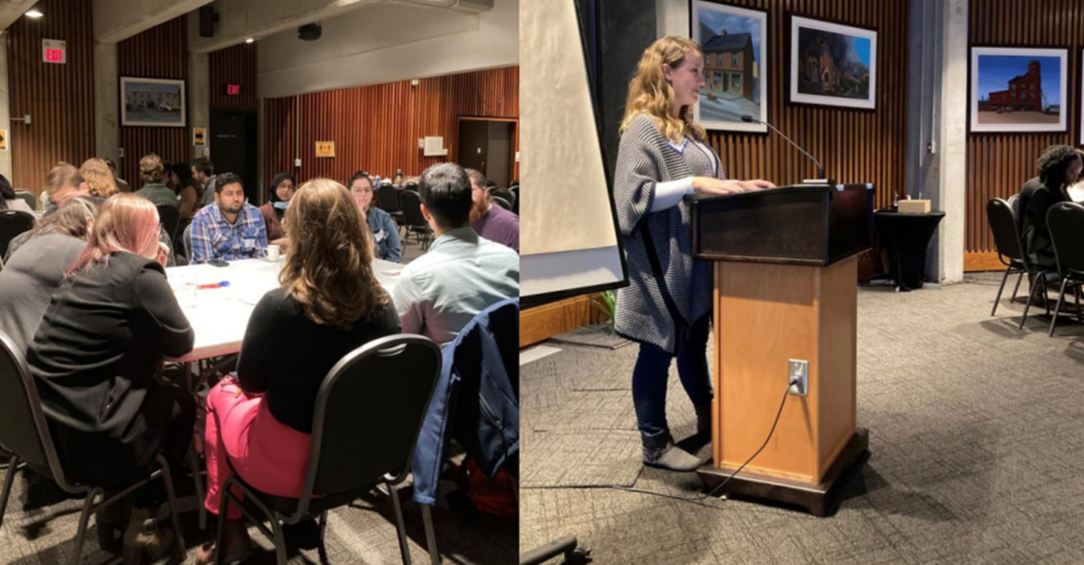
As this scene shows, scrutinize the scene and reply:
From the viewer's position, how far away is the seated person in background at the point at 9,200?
106 cm

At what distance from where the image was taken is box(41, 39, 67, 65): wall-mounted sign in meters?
1.00

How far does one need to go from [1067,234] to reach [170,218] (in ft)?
16.6

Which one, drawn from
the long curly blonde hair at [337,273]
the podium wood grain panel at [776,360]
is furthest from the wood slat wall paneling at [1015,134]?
the long curly blonde hair at [337,273]

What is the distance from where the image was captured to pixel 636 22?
180 centimetres

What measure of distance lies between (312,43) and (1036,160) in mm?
3826

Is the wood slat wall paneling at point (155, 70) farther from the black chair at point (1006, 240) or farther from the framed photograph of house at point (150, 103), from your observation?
the black chair at point (1006, 240)

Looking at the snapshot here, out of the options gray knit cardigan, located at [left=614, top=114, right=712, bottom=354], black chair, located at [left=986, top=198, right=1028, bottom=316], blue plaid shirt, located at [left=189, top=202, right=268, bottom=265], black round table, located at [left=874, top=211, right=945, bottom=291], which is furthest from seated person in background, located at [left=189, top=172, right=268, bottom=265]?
black chair, located at [left=986, top=198, right=1028, bottom=316]

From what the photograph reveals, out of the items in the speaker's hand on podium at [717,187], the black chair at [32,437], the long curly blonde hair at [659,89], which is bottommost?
the black chair at [32,437]

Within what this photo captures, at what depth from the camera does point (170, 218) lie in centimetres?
119

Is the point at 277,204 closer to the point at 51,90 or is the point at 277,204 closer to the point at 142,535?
the point at 51,90

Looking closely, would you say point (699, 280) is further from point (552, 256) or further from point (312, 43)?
point (312, 43)

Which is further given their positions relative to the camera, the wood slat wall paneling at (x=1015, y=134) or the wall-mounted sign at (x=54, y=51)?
the wood slat wall paneling at (x=1015, y=134)

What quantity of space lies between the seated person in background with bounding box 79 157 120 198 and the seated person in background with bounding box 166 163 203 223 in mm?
79

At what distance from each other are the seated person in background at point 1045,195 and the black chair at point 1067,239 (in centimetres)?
13
